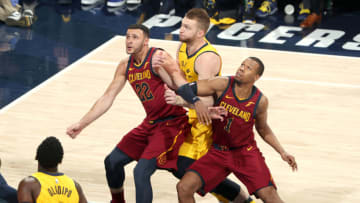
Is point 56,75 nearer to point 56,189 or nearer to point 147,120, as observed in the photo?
point 147,120

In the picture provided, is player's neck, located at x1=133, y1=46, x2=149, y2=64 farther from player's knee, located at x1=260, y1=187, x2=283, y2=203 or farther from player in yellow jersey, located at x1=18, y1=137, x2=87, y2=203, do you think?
player's knee, located at x1=260, y1=187, x2=283, y2=203

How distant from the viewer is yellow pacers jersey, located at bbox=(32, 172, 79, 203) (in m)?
5.23

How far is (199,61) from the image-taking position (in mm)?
6520

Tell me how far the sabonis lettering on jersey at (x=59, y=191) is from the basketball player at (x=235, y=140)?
46.1 inches

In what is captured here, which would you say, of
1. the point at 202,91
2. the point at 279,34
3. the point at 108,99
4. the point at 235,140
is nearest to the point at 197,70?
the point at 202,91

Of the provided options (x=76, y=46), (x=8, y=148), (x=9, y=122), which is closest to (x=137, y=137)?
(x=8, y=148)

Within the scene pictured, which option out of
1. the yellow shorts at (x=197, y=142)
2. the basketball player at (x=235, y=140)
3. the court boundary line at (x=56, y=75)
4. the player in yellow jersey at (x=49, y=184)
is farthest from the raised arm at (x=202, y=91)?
the court boundary line at (x=56, y=75)

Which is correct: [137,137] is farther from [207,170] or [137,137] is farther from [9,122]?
[9,122]

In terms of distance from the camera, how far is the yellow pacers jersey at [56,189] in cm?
523

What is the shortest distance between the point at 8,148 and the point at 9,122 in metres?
0.87

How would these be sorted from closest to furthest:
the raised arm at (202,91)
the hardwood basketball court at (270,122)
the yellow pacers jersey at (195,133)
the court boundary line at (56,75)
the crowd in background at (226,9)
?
the raised arm at (202,91) → the yellow pacers jersey at (195,133) → the hardwood basketball court at (270,122) → the court boundary line at (56,75) → the crowd in background at (226,9)

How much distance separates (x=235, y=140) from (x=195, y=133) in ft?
1.51

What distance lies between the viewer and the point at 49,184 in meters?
5.29

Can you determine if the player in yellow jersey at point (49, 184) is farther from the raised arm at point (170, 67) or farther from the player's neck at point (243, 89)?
the player's neck at point (243, 89)
